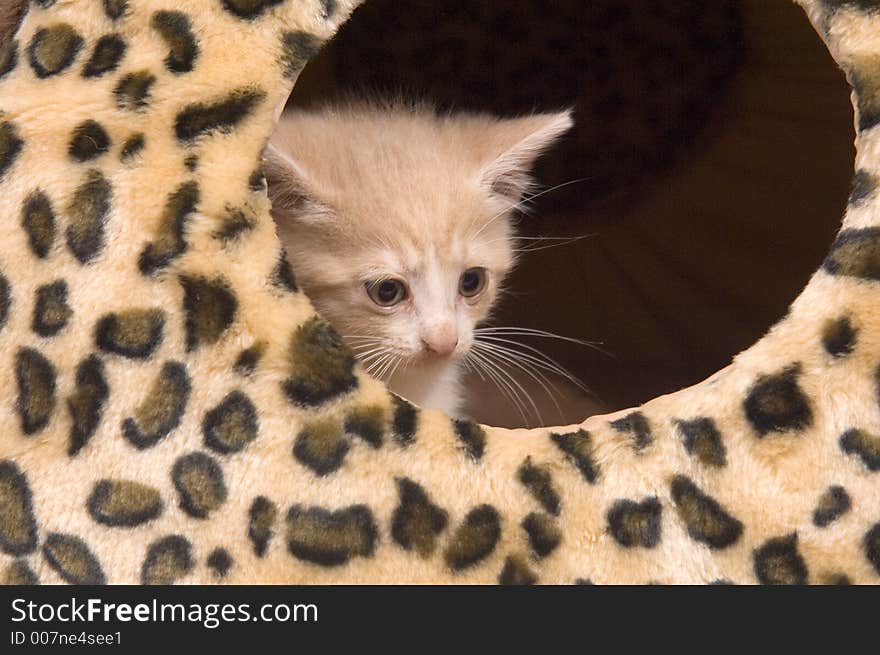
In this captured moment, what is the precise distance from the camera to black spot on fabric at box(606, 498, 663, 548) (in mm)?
1049

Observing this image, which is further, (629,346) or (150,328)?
(629,346)

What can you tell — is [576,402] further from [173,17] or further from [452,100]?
[173,17]

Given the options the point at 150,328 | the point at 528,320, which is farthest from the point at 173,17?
the point at 528,320

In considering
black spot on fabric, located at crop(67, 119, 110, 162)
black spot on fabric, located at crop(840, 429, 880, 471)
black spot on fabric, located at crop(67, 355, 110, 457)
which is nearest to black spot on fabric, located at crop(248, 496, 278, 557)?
black spot on fabric, located at crop(67, 355, 110, 457)

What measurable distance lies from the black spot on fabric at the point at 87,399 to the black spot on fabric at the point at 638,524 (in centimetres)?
61

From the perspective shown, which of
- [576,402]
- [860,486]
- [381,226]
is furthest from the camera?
[576,402]

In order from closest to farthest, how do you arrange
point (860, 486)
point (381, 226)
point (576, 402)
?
point (860, 486), point (381, 226), point (576, 402)

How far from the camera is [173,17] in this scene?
1077 millimetres

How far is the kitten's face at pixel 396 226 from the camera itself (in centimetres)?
133

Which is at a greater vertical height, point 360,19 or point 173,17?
point 360,19

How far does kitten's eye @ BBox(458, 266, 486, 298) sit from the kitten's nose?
0.12 meters

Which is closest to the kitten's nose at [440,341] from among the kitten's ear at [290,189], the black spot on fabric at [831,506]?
the kitten's ear at [290,189]
